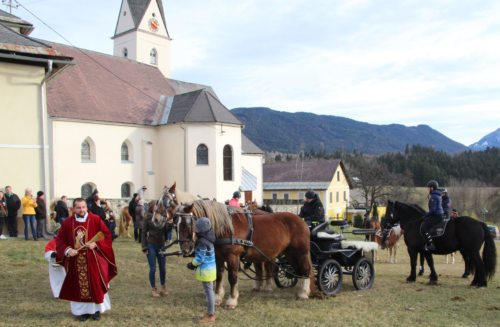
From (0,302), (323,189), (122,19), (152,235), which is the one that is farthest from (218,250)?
(323,189)

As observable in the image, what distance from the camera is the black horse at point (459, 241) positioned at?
9727 mm

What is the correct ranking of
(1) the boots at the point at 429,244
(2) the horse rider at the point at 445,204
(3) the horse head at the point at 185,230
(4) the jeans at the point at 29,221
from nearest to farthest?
1. (3) the horse head at the point at 185,230
2. (1) the boots at the point at 429,244
3. (2) the horse rider at the point at 445,204
4. (4) the jeans at the point at 29,221

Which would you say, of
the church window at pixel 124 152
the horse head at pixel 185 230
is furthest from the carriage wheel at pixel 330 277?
the church window at pixel 124 152

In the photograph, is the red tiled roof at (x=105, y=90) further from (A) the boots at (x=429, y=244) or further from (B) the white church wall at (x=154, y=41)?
(A) the boots at (x=429, y=244)

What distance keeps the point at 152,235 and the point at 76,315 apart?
1.96 meters

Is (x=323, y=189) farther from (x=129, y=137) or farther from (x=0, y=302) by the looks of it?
(x=0, y=302)

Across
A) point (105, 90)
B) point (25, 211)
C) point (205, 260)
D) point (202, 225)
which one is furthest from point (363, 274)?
point (105, 90)

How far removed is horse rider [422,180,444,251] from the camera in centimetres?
1001

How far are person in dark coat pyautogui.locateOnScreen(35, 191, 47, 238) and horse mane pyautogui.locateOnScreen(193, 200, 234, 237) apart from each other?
32.3 ft

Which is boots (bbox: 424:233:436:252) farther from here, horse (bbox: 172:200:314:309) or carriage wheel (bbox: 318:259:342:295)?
horse (bbox: 172:200:314:309)

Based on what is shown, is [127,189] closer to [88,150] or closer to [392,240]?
[88,150]

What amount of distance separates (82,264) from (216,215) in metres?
2.12

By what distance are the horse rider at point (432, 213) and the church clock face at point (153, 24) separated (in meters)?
39.1

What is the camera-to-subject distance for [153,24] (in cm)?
4419
